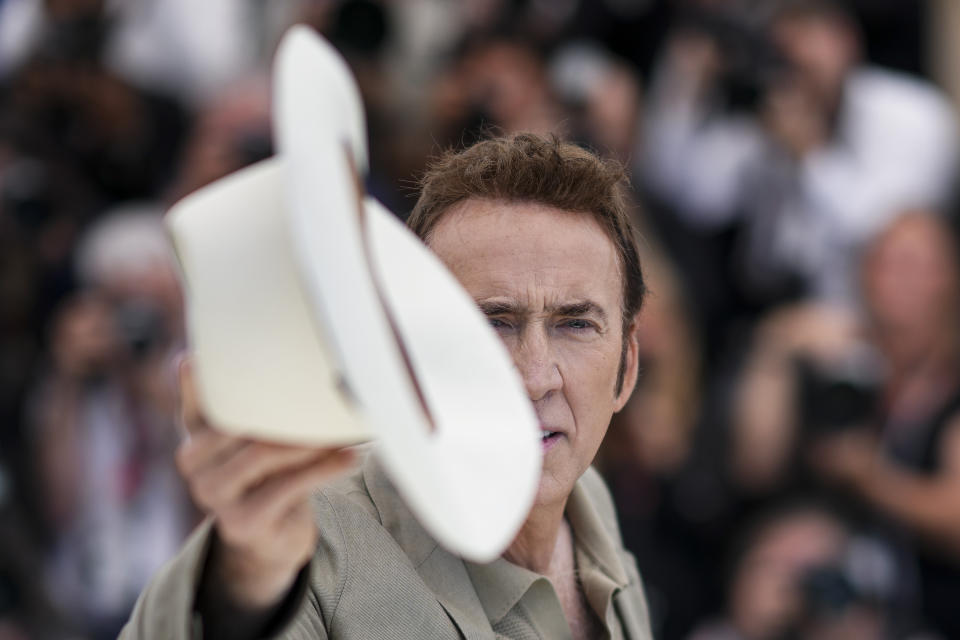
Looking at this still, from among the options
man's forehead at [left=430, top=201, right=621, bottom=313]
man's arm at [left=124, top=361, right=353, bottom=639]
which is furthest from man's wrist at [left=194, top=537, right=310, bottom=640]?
man's forehead at [left=430, top=201, right=621, bottom=313]

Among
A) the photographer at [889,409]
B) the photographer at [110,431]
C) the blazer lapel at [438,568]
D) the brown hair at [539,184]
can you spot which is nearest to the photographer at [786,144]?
the photographer at [889,409]

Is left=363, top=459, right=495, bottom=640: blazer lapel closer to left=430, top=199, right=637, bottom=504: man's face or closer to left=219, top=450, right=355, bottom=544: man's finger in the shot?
left=430, top=199, right=637, bottom=504: man's face

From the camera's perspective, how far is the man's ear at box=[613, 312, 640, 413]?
1.33 meters

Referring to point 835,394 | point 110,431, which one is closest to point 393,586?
point 110,431

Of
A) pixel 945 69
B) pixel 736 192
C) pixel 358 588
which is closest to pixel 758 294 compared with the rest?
pixel 736 192

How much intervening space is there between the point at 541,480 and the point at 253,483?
0.44 meters

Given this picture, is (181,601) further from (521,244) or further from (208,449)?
(521,244)

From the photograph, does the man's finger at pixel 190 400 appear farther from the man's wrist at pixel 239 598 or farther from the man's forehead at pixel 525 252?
the man's forehead at pixel 525 252

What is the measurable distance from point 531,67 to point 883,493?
4.90 ft

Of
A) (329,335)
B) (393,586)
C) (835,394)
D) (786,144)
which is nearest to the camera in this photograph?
(329,335)

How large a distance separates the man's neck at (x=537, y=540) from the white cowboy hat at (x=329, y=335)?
1.58 ft

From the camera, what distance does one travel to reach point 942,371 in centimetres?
338

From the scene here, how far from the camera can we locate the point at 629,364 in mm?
1355

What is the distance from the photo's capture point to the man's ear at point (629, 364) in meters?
1.33
